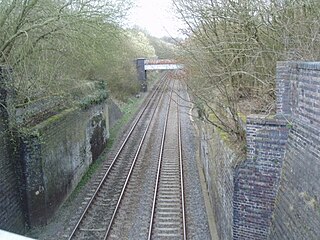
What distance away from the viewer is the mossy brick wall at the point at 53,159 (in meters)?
10.7

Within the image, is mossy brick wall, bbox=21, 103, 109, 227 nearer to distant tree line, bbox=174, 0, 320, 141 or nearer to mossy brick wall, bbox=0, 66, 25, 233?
mossy brick wall, bbox=0, 66, 25, 233

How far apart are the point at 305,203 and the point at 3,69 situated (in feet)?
27.0

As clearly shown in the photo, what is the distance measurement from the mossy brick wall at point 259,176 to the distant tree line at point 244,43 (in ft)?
4.29

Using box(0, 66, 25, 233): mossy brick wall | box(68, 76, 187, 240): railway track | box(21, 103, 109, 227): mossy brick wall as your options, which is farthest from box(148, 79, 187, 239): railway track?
box(0, 66, 25, 233): mossy brick wall

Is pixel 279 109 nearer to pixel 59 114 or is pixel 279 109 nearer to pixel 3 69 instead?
pixel 3 69

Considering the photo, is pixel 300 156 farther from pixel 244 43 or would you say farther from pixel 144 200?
pixel 144 200

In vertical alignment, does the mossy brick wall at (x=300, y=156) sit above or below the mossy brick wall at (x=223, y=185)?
above

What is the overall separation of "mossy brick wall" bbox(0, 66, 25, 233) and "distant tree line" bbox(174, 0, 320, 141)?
207 inches

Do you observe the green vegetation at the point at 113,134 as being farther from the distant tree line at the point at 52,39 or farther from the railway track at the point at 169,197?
the distant tree line at the point at 52,39

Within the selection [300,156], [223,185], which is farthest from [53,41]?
[300,156]

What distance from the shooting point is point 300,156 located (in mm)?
5754

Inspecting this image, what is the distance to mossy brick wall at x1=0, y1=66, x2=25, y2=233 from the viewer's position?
9.62 meters

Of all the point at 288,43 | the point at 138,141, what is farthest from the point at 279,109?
the point at 138,141

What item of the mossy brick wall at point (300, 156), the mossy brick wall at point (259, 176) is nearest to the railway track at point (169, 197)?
the mossy brick wall at point (259, 176)
